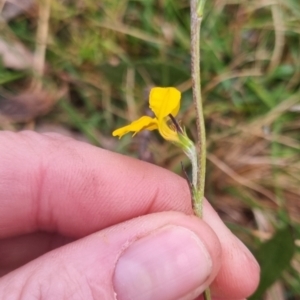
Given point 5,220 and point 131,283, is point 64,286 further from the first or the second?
point 5,220

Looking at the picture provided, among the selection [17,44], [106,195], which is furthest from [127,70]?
[106,195]

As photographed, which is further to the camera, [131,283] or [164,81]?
[164,81]

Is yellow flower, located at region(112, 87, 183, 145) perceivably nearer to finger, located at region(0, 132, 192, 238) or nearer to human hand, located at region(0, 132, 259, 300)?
human hand, located at region(0, 132, 259, 300)

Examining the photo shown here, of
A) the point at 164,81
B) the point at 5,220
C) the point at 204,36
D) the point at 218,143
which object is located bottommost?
the point at 5,220

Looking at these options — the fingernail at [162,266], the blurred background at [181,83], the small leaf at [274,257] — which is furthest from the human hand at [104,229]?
the blurred background at [181,83]

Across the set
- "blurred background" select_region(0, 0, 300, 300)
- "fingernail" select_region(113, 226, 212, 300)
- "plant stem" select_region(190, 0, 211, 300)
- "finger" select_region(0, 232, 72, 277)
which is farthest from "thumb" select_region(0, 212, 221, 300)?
"blurred background" select_region(0, 0, 300, 300)

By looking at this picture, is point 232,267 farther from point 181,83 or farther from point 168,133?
point 181,83

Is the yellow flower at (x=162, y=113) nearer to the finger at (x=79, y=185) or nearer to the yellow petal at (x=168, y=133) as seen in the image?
the yellow petal at (x=168, y=133)
